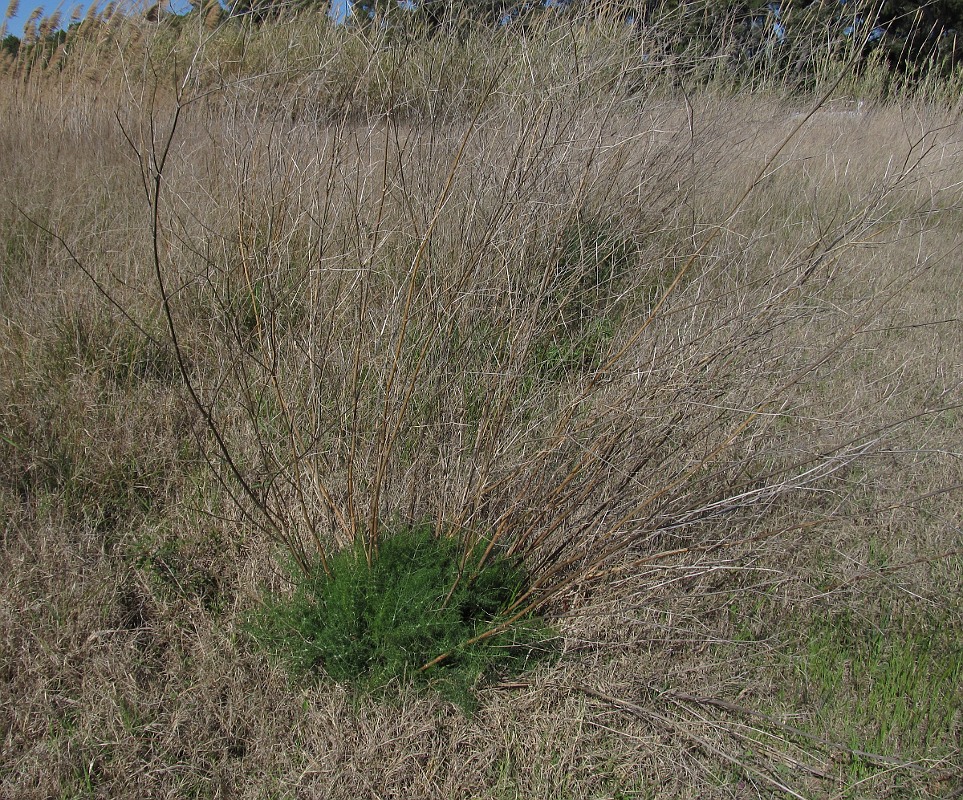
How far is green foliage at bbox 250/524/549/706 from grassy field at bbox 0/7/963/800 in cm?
5

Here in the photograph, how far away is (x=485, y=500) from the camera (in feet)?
7.43

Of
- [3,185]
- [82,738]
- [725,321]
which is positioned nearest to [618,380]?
[725,321]

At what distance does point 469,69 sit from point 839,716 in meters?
2.35

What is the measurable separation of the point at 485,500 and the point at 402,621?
451 mm

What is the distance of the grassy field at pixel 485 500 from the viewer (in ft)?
6.30

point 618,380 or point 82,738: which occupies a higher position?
point 618,380

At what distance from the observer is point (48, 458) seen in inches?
99.4

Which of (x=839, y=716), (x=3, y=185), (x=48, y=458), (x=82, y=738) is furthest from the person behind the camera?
(x=3, y=185)

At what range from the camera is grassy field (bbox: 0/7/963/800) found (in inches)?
75.6

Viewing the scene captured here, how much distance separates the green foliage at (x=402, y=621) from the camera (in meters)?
1.99

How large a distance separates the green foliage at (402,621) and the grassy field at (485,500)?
5 centimetres

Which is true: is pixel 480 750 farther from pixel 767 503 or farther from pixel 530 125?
pixel 530 125

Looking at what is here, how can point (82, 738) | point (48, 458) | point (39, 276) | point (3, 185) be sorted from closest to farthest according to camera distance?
point (82, 738), point (48, 458), point (39, 276), point (3, 185)

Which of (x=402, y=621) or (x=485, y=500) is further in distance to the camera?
(x=485, y=500)
